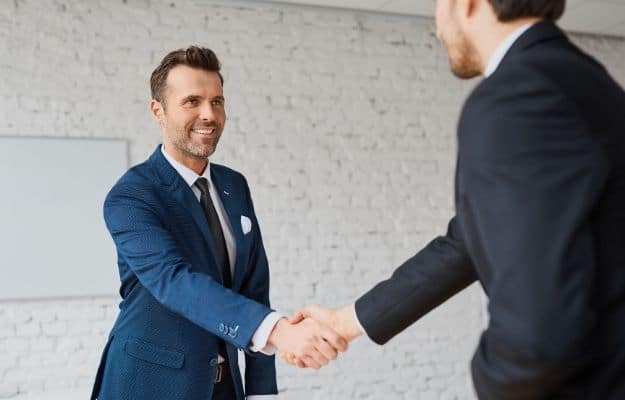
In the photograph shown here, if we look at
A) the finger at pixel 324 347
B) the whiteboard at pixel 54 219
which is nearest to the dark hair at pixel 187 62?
the finger at pixel 324 347

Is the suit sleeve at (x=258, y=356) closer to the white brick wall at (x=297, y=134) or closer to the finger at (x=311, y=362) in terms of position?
the finger at (x=311, y=362)

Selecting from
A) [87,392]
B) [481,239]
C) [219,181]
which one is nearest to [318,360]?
[219,181]

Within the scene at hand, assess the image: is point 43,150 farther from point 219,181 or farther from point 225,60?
point 219,181

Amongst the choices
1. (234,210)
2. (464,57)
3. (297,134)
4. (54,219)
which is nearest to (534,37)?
(464,57)

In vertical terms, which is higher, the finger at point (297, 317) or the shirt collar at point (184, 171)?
the shirt collar at point (184, 171)

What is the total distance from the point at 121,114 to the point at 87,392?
172 centimetres

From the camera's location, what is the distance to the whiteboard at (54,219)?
5176mm

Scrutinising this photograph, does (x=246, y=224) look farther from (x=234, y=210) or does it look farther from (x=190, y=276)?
(x=190, y=276)

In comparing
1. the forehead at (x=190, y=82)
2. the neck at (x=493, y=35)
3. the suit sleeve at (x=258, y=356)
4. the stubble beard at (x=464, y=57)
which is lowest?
the suit sleeve at (x=258, y=356)

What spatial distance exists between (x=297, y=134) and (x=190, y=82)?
11.1 ft

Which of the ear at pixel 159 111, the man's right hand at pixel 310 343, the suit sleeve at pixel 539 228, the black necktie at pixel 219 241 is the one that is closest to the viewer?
the suit sleeve at pixel 539 228

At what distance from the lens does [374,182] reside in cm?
613

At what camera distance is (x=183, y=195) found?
7.83 feet

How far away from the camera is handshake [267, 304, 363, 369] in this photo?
2.26 meters
